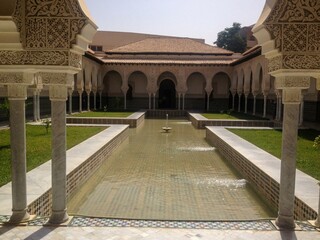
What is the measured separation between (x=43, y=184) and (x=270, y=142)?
682cm

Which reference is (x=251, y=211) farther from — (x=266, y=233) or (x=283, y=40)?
(x=283, y=40)

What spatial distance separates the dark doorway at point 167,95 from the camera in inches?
1192

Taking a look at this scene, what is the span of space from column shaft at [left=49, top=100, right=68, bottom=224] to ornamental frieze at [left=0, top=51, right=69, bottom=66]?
17.9 inches

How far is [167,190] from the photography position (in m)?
6.18

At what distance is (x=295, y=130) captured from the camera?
12.9 feet

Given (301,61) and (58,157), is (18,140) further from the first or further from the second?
(301,61)

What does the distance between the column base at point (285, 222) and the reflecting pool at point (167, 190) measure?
3.67 ft

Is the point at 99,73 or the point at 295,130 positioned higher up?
the point at 99,73

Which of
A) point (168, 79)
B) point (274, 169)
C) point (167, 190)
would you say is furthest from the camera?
point (168, 79)

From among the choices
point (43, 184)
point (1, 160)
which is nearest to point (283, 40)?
point (43, 184)

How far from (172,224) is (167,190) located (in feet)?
7.44

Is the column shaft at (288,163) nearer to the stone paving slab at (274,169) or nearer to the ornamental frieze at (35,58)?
the stone paving slab at (274,169)

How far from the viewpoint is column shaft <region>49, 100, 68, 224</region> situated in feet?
12.9

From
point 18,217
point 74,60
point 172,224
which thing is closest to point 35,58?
point 74,60
